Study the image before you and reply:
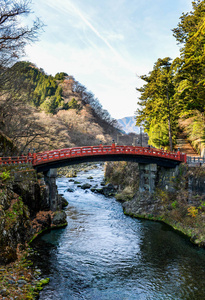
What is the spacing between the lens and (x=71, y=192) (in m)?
38.0

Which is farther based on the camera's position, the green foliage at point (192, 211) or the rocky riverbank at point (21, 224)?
the green foliage at point (192, 211)

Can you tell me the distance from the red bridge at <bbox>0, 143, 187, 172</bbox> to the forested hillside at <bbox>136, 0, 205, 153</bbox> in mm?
4055

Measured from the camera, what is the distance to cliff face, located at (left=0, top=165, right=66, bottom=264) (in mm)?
15168

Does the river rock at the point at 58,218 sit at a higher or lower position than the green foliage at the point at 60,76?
lower

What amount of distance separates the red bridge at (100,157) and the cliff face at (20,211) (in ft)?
6.12

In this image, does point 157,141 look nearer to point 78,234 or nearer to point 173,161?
point 173,161

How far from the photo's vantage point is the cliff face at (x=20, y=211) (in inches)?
597

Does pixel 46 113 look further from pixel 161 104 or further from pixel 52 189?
pixel 52 189

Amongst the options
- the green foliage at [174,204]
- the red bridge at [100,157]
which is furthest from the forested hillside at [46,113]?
the green foliage at [174,204]

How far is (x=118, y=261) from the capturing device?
1645cm

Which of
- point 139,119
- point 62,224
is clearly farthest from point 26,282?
point 139,119

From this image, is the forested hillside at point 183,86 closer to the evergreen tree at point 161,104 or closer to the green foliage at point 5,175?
the evergreen tree at point 161,104

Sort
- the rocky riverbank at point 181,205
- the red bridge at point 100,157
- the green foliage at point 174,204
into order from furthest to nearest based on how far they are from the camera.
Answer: the green foliage at point 174,204
the red bridge at point 100,157
the rocky riverbank at point 181,205

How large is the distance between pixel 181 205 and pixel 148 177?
624 cm
